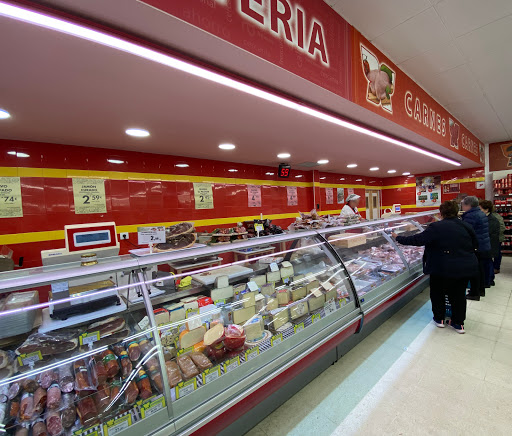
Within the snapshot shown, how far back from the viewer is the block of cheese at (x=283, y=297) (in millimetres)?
2247

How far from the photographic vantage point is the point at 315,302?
2.34 meters

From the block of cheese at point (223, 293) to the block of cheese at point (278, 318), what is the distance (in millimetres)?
397

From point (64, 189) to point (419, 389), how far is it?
4.93m

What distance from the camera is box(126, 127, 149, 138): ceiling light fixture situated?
314 cm

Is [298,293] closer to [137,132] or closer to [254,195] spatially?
[137,132]

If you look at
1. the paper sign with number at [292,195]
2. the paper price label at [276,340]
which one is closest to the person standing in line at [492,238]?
the paper sign with number at [292,195]

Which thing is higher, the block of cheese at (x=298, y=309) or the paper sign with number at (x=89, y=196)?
the paper sign with number at (x=89, y=196)

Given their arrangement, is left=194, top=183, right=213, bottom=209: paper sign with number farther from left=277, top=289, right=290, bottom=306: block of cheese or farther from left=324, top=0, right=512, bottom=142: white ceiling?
left=324, top=0, right=512, bottom=142: white ceiling

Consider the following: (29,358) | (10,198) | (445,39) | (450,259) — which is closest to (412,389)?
(450,259)

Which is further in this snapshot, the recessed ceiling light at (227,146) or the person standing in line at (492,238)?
the person standing in line at (492,238)

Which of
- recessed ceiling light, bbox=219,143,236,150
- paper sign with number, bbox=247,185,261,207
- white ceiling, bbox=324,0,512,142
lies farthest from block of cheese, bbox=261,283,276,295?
paper sign with number, bbox=247,185,261,207

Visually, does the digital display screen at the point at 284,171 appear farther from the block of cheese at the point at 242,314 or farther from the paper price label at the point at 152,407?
the paper price label at the point at 152,407

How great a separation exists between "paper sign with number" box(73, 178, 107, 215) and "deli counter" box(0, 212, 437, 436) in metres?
2.21

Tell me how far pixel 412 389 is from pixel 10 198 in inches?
200
